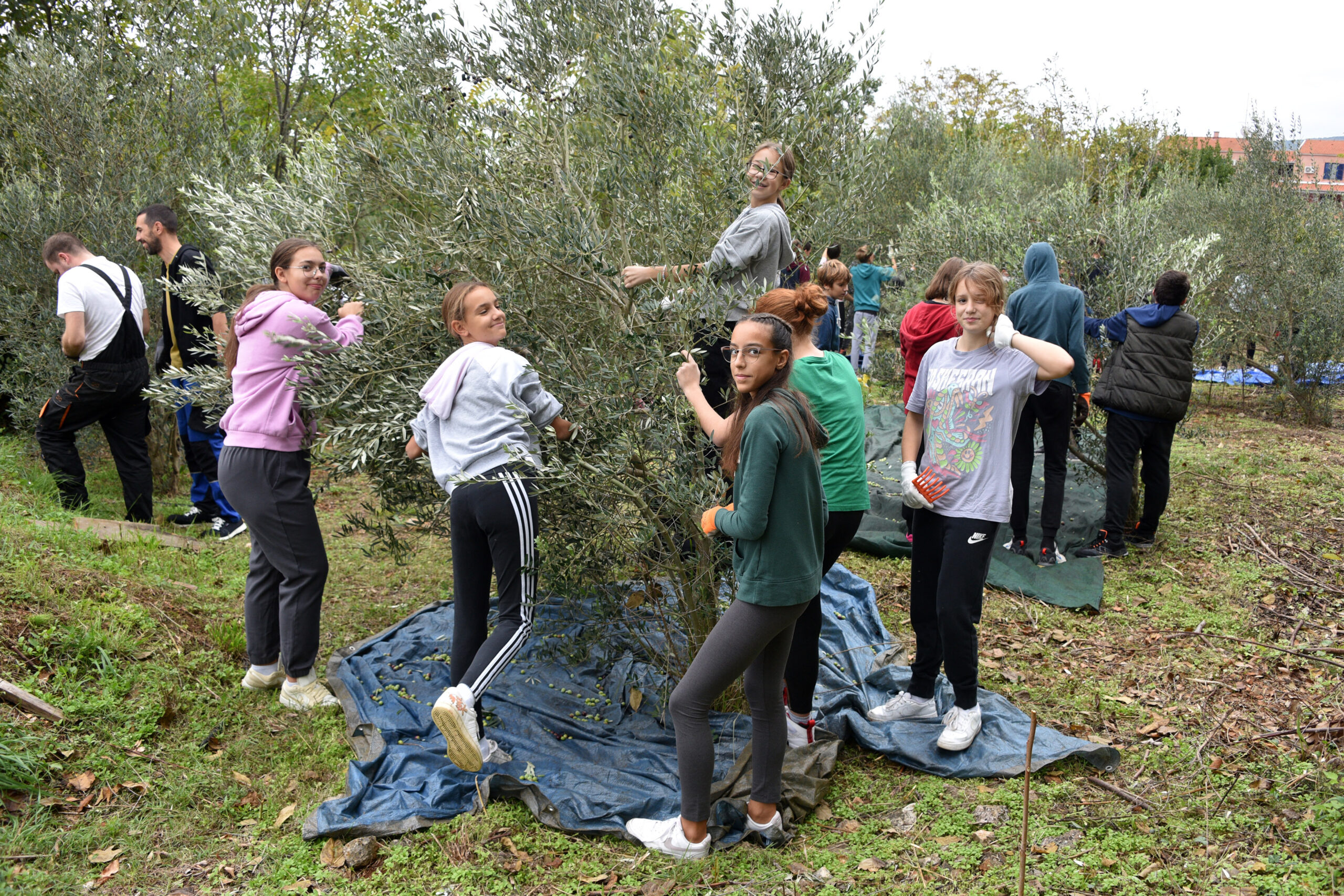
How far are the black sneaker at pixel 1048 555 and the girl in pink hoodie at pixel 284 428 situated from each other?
202 inches

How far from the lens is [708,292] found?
3760 mm

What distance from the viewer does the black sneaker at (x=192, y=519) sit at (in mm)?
7422

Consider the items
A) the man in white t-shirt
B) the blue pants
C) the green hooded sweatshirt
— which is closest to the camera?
the green hooded sweatshirt

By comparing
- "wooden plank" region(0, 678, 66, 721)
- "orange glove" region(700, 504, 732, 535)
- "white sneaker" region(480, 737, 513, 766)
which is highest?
"orange glove" region(700, 504, 732, 535)

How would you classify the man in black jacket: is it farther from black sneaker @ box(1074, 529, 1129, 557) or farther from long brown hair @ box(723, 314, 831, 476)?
black sneaker @ box(1074, 529, 1129, 557)

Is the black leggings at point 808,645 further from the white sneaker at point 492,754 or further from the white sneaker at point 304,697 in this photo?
the white sneaker at point 304,697

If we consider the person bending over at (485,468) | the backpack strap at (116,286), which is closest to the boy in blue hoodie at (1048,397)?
the person bending over at (485,468)

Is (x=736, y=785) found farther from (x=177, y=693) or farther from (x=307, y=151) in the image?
(x=307, y=151)

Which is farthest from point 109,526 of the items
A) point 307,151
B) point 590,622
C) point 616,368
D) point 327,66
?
point 327,66

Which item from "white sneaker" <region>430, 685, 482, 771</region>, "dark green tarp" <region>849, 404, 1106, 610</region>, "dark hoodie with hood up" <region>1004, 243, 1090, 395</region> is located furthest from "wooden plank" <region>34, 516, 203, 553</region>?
"dark hoodie with hood up" <region>1004, 243, 1090, 395</region>

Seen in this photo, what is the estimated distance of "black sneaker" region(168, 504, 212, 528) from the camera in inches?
292

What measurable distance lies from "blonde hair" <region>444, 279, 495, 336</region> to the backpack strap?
421cm

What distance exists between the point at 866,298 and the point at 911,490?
1030 cm

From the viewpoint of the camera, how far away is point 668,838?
3387 millimetres
